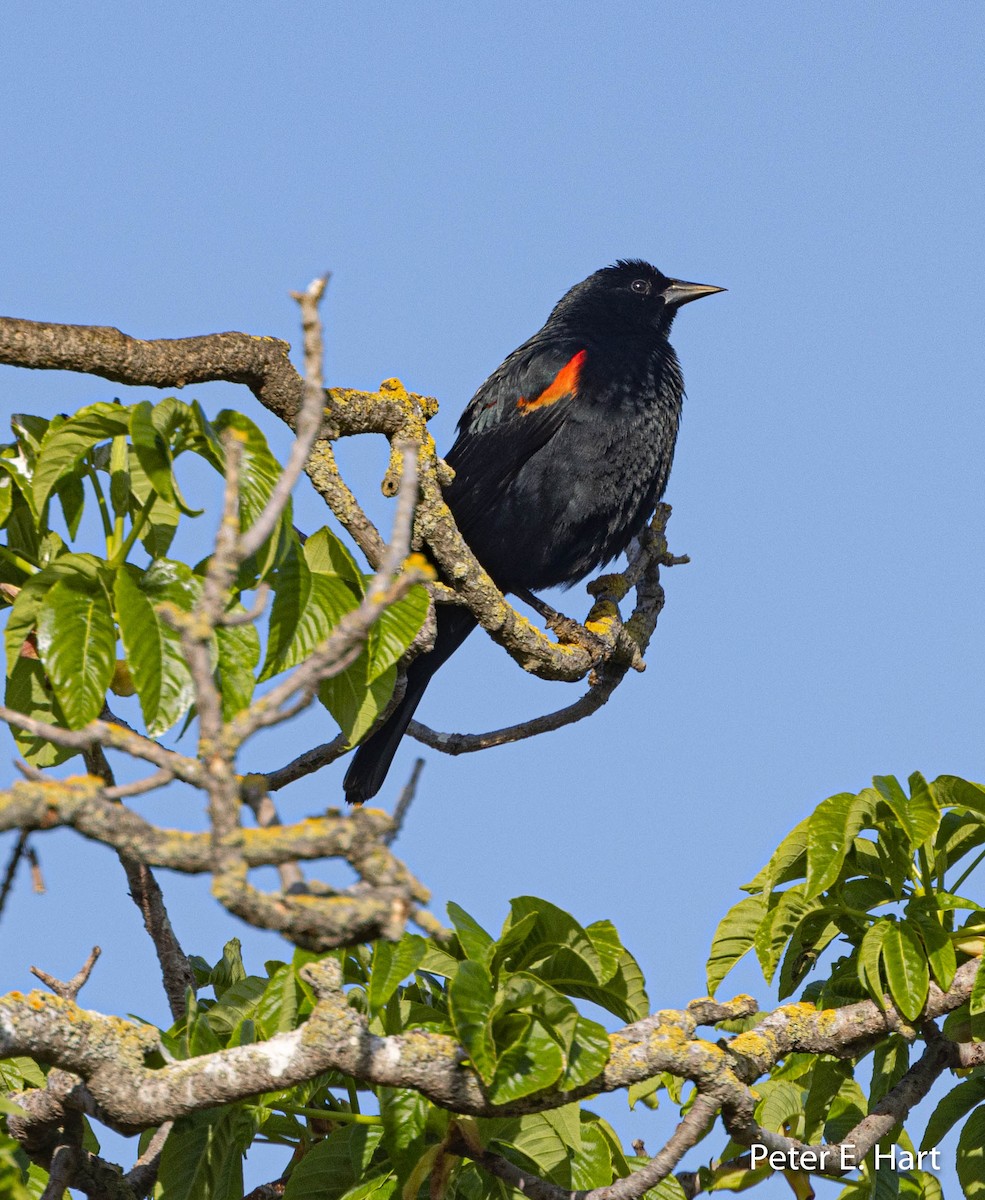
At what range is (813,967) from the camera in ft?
10.0

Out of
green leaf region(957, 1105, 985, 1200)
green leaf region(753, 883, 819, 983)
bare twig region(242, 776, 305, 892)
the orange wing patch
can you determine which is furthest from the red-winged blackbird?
bare twig region(242, 776, 305, 892)

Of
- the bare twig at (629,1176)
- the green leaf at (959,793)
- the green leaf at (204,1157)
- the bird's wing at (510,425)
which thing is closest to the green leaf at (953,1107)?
the green leaf at (959,793)

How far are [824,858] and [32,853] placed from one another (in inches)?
61.4

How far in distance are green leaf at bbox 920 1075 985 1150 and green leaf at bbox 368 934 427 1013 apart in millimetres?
1446

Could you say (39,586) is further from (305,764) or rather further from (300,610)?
(305,764)

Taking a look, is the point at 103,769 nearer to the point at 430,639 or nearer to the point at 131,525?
the point at 131,525

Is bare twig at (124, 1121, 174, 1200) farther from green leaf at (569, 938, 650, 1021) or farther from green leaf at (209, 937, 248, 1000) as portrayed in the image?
green leaf at (569, 938, 650, 1021)

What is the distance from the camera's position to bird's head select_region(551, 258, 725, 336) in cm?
650

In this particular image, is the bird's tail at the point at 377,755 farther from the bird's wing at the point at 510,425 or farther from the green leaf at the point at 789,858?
the green leaf at the point at 789,858

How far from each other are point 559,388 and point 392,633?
3.56 m

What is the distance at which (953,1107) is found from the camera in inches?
119

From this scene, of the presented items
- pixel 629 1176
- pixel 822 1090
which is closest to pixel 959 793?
pixel 822 1090

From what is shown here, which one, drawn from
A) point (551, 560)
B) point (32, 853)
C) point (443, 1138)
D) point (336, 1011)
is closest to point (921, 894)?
point (443, 1138)

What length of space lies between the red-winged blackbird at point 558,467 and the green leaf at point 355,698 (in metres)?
2.88
